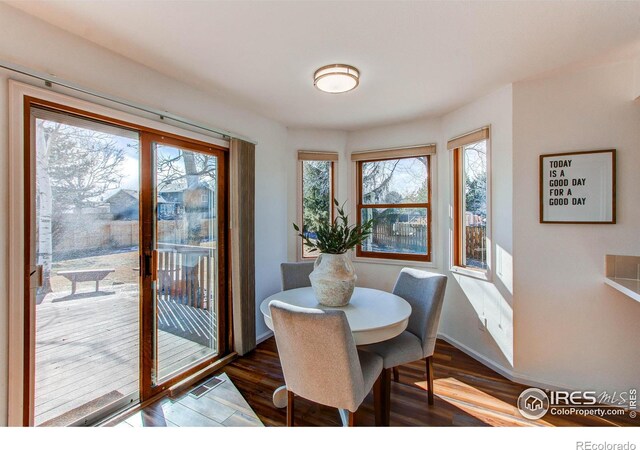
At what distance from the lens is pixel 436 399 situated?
216 centimetres

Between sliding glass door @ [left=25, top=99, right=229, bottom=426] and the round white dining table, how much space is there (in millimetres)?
893

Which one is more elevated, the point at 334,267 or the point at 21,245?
the point at 21,245

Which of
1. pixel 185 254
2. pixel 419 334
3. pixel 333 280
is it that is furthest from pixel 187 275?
pixel 419 334

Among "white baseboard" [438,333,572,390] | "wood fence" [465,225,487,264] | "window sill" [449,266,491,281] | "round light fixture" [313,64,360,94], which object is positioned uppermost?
"round light fixture" [313,64,360,94]

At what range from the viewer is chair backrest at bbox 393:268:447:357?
208 cm

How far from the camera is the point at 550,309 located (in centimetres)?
229

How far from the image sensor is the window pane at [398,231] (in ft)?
11.3

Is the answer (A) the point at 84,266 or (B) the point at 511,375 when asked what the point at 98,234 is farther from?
(B) the point at 511,375

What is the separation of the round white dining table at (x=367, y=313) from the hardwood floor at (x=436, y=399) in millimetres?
223

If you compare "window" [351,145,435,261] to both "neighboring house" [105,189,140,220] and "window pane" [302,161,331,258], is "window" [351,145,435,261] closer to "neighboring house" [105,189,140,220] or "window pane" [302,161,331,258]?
"window pane" [302,161,331,258]

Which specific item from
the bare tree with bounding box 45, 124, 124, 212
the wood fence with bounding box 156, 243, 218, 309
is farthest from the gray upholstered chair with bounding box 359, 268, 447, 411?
the bare tree with bounding box 45, 124, 124, 212

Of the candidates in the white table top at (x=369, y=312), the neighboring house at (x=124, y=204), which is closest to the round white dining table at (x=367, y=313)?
the white table top at (x=369, y=312)

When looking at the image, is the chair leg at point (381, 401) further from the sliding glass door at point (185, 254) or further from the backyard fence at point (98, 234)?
the backyard fence at point (98, 234)

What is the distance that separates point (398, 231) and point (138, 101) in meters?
2.85
